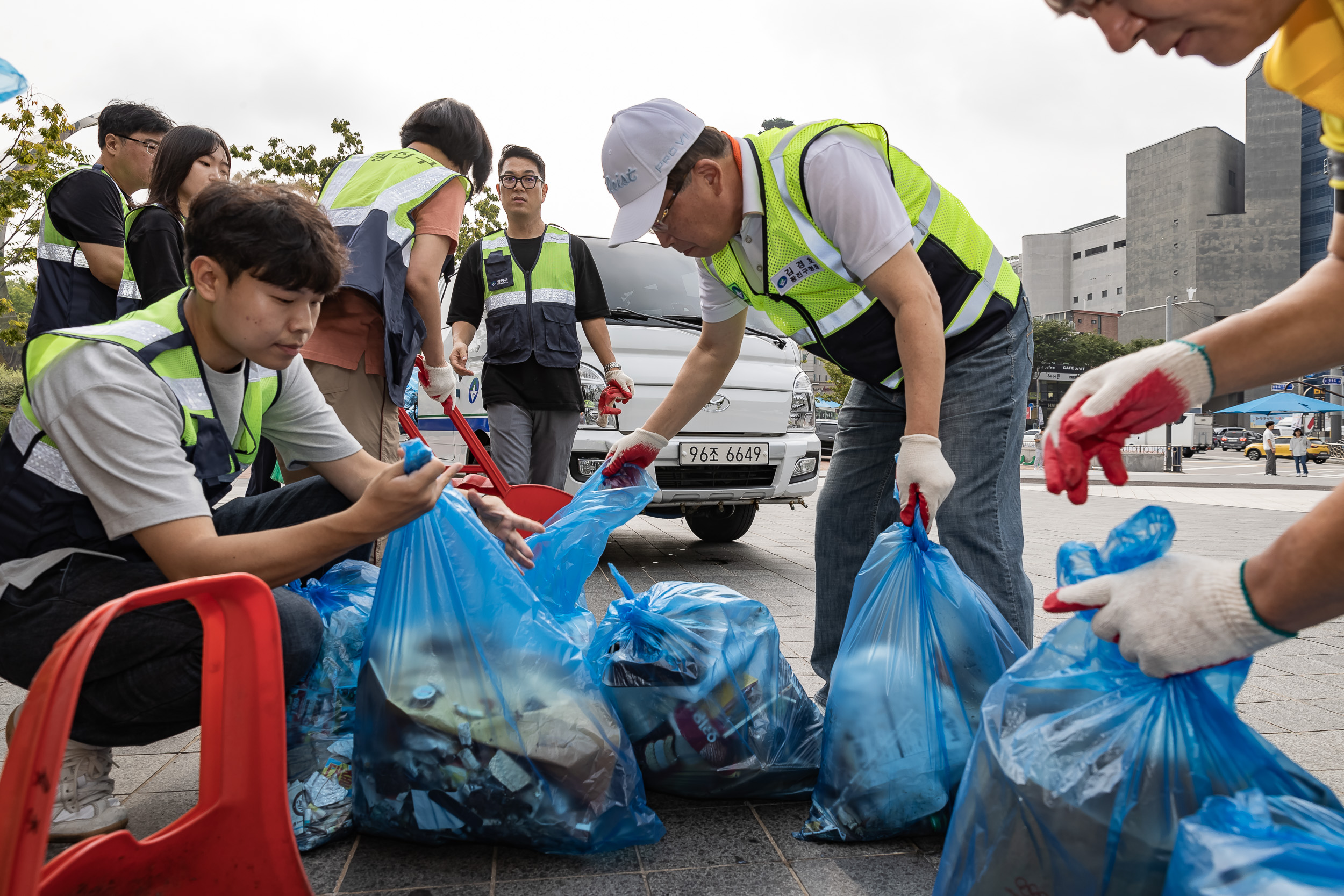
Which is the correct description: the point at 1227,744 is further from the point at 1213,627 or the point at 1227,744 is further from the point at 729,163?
the point at 729,163

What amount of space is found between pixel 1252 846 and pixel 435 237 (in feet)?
8.15

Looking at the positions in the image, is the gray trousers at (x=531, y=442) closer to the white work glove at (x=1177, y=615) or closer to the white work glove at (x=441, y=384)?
the white work glove at (x=441, y=384)

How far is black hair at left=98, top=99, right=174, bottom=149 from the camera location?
3072 mm

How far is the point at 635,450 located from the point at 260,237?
1121 millimetres

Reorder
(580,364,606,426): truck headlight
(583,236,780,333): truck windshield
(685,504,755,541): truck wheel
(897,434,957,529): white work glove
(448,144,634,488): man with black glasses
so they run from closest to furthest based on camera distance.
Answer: (897,434,957,529): white work glove, (448,144,634,488): man with black glasses, (580,364,606,426): truck headlight, (583,236,780,333): truck windshield, (685,504,755,541): truck wheel

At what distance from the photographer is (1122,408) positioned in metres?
1.12

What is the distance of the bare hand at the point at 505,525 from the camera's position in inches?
74.9

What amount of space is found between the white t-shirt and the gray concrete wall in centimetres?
9523

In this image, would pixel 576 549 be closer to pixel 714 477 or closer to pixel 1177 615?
pixel 1177 615

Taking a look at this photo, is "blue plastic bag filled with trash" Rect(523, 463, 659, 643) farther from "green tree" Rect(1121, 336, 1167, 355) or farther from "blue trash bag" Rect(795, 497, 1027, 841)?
"green tree" Rect(1121, 336, 1167, 355)

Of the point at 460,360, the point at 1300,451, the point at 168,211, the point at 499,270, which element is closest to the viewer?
the point at 168,211

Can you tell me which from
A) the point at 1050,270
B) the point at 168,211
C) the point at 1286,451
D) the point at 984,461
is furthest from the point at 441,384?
the point at 1050,270

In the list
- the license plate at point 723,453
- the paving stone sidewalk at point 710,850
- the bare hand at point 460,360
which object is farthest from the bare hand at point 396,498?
the license plate at point 723,453

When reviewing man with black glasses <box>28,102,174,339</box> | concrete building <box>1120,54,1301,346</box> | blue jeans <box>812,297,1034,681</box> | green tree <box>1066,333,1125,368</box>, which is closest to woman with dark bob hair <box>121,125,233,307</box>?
man with black glasses <box>28,102,174,339</box>
